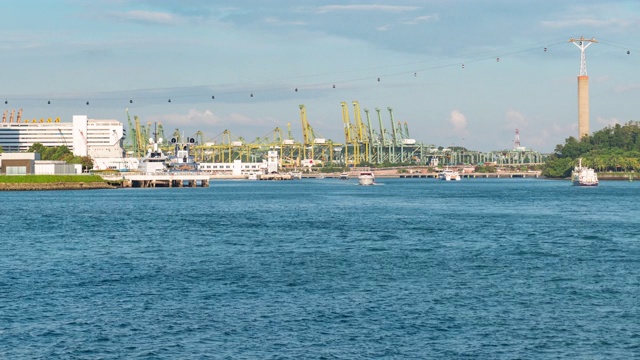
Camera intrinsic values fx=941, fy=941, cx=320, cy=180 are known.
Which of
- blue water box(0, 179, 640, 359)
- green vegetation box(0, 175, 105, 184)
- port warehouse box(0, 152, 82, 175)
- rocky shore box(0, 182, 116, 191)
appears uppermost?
port warehouse box(0, 152, 82, 175)

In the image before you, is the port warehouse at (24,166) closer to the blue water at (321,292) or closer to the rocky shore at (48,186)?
the rocky shore at (48,186)

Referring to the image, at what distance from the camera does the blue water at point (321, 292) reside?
28.2 meters

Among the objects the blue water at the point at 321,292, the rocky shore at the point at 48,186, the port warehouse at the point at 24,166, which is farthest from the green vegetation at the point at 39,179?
the blue water at the point at 321,292

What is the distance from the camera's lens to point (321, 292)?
37.7 metres

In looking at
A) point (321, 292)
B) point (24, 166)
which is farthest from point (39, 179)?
point (321, 292)

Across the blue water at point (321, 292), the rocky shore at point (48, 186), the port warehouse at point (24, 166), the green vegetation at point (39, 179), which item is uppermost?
the port warehouse at point (24, 166)

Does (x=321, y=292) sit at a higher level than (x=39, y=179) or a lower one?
lower

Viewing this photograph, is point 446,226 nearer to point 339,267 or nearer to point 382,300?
point 339,267

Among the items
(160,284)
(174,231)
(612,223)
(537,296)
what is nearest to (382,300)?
(537,296)

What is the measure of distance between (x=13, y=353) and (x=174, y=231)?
43.0 metres

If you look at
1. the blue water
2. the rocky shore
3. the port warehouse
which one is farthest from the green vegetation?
the blue water

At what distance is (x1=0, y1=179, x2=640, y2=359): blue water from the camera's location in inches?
1109

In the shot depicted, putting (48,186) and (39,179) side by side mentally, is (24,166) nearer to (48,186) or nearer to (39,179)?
(39,179)

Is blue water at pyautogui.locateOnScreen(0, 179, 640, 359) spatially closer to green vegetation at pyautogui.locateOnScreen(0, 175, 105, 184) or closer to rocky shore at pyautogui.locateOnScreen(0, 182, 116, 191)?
rocky shore at pyautogui.locateOnScreen(0, 182, 116, 191)
